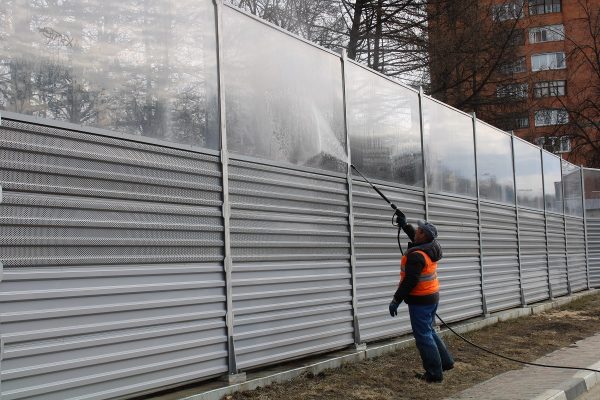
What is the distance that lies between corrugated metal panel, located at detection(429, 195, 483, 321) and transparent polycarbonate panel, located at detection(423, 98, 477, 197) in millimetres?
274

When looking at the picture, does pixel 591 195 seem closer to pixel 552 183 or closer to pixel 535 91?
pixel 552 183

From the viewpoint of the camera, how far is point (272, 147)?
7207 mm

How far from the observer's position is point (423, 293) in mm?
7207

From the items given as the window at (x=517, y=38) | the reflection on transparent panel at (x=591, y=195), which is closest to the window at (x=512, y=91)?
the window at (x=517, y=38)

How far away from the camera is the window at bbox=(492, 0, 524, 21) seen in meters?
24.1

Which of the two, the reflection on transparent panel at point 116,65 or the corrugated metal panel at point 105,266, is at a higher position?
the reflection on transparent panel at point 116,65

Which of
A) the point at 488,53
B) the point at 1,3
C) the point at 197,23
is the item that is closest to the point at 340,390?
the point at 197,23

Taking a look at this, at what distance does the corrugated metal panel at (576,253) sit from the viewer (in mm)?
17953

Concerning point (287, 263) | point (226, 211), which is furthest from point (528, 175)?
point (226, 211)

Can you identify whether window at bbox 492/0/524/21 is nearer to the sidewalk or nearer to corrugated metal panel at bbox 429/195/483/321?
corrugated metal panel at bbox 429/195/483/321

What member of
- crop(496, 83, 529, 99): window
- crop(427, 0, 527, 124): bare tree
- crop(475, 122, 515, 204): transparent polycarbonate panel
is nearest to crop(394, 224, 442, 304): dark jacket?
crop(475, 122, 515, 204): transparent polycarbonate panel

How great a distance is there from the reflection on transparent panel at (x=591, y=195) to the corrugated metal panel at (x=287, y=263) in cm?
1402

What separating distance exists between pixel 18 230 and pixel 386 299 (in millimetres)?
5513

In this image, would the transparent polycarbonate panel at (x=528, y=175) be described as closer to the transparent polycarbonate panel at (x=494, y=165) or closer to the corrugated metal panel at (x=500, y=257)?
the transparent polycarbonate panel at (x=494, y=165)
